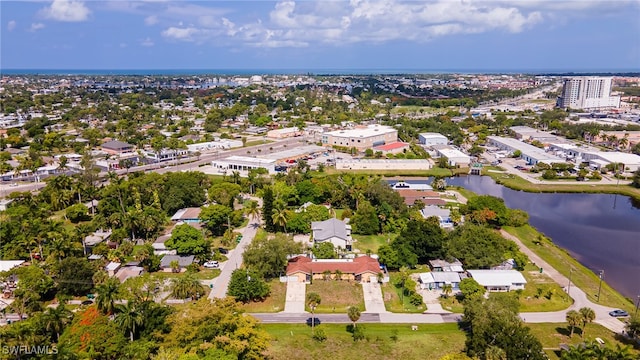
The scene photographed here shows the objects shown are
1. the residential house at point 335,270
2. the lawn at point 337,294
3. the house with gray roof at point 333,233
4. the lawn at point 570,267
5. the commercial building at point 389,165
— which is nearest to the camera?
the lawn at point 337,294

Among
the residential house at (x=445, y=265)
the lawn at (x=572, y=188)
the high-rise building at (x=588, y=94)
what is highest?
the high-rise building at (x=588, y=94)

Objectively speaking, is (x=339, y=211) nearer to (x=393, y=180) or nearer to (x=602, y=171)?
(x=393, y=180)

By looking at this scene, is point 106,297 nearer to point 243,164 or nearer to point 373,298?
point 373,298

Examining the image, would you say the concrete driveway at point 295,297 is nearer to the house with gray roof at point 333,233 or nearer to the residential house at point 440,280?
the house with gray roof at point 333,233

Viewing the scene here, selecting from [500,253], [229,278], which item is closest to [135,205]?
[229,278]

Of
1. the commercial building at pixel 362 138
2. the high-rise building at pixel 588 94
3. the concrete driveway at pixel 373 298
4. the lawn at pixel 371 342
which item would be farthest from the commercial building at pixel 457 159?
the high-rise building at pixel 588 94
